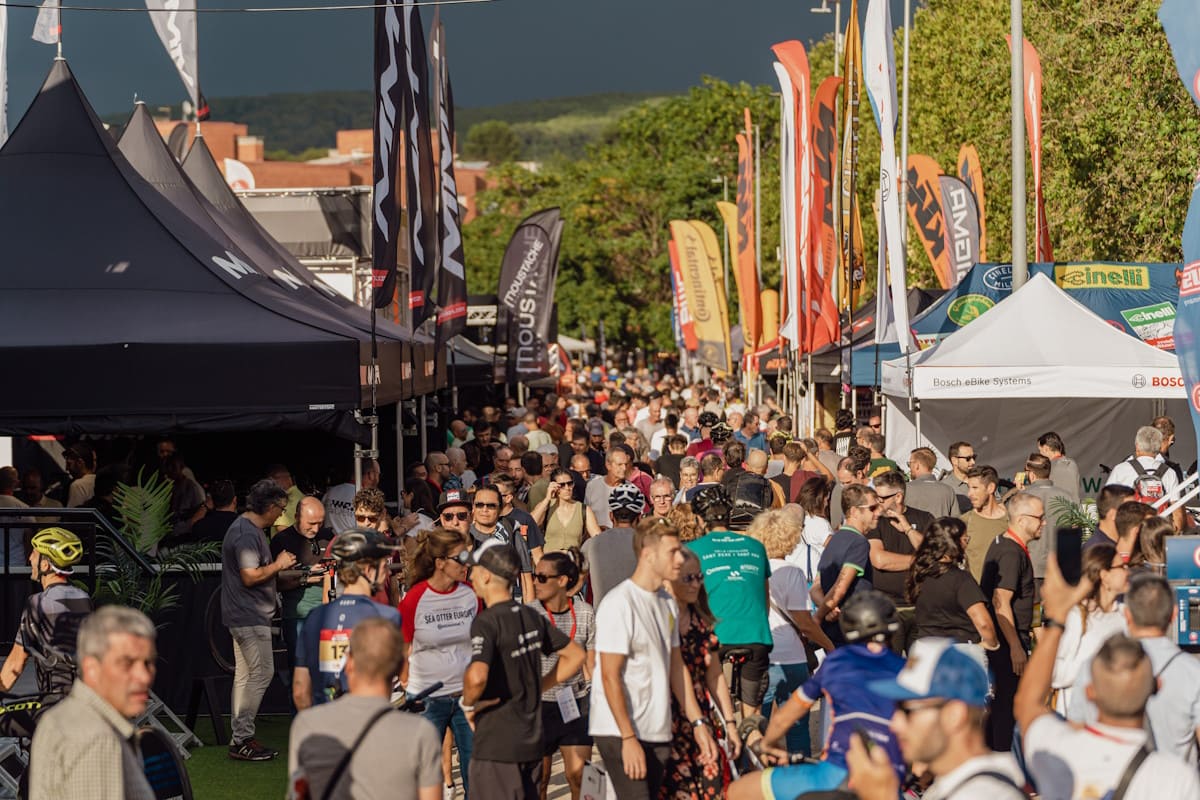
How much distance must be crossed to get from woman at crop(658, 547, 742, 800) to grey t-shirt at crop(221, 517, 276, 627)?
9.57 feet

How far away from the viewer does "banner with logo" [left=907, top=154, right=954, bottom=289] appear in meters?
26.4

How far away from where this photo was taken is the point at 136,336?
11281 millimetres

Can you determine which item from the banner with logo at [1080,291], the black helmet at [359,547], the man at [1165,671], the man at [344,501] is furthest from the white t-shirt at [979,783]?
the banner with logo at [1080,291]

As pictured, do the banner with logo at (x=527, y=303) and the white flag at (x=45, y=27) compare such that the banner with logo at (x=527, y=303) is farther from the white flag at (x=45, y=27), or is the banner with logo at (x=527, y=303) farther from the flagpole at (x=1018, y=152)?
the flagpole at (x=1018, y=152)

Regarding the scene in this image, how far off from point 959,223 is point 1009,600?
17.9 m

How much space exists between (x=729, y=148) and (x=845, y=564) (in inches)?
2401

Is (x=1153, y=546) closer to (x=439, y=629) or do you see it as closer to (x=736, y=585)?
(x=736, y=585)

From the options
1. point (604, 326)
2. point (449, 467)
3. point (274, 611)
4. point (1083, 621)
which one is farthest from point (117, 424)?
point (604, 326)

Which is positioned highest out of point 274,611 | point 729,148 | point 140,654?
point 729,148

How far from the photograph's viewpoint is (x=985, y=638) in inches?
316

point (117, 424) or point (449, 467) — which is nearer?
point (117, 424)

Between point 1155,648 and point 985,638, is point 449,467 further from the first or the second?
point 1155,648

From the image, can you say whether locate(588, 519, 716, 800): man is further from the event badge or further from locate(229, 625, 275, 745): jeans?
locate(229, 625, 275, 745): jeans

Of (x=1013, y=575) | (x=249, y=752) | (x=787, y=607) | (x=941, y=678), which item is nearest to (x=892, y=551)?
(x=787, y=607)
